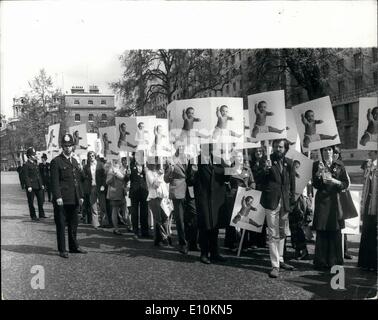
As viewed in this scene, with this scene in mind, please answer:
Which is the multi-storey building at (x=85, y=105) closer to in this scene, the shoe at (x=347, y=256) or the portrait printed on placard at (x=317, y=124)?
the portrait printed on placard at (x=317, y=124)

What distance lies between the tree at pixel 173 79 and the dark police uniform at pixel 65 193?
2572 mm

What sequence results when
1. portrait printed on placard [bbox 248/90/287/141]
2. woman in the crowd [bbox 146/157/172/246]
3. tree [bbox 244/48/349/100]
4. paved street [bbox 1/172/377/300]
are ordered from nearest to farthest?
paved street [bbox 1/172/377/300] < portrait printed on placard [bbox 248/90/287/141] < woman in the crowd [bbox 146/157/172/246] < tree [bbox 244/48/349/100]

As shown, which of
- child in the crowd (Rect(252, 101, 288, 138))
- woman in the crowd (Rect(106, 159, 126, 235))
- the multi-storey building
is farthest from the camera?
woman in the crowd (Rect(106, 159, 126, 235))

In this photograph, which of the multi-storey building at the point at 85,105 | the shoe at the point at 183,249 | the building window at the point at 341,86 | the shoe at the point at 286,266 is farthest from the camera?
the building window at the point at 341,86

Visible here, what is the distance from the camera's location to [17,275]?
18.9ft

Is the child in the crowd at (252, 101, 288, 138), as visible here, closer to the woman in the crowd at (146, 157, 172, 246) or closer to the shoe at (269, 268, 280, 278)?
the shoe at (269, 268, 280, 278)

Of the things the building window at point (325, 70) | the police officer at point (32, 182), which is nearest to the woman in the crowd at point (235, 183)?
the police officer at point (32, 182)

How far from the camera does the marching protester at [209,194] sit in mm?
7238

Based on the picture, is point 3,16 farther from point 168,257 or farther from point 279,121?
point 168,257

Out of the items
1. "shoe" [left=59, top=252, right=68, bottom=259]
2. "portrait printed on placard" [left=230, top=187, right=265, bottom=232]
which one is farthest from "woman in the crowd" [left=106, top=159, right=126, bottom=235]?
"portrait printed on placard" [left=230, top=187, right=265, bottom=232]

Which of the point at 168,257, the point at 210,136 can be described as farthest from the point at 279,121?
the point at 168,257

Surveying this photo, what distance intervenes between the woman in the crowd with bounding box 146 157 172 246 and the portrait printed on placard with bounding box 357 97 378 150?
4.06 m

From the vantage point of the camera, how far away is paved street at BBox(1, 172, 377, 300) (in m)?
5.56

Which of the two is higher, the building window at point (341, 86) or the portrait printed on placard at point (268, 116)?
the building window at point (341, 86)
